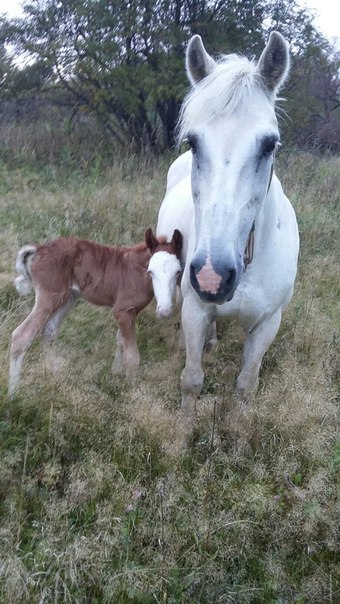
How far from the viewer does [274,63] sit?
2.34 m

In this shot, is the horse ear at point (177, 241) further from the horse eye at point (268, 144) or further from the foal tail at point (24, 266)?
the horse eye at point (268, 144)

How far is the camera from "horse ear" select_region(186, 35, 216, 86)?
2.46m

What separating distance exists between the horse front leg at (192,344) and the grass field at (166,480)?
123 mm

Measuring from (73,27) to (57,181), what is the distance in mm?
3081

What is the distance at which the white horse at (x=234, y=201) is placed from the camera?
204 cm

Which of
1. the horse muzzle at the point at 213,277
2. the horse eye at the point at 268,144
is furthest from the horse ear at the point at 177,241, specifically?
the horse muzzle at the point at 213,277

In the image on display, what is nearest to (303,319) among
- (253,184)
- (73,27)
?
(253,184)

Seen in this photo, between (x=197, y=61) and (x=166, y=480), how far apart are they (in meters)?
1.90

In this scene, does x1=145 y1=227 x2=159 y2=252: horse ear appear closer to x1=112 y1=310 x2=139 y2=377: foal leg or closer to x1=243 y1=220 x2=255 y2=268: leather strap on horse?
x1=112 y1=310 x2=139 y2=377: foal leg

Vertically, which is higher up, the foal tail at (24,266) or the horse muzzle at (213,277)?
the horse muzzle at (213,277)

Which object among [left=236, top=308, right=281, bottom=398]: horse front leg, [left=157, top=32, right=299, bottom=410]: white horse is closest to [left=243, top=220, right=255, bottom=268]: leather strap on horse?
[left=157, top=32, right=299, bottom=410]: white horse

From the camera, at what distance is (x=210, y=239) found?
201 cm

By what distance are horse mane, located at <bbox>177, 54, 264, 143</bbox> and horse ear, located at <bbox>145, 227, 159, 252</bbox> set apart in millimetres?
873

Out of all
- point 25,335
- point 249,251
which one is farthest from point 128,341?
point 249,251
